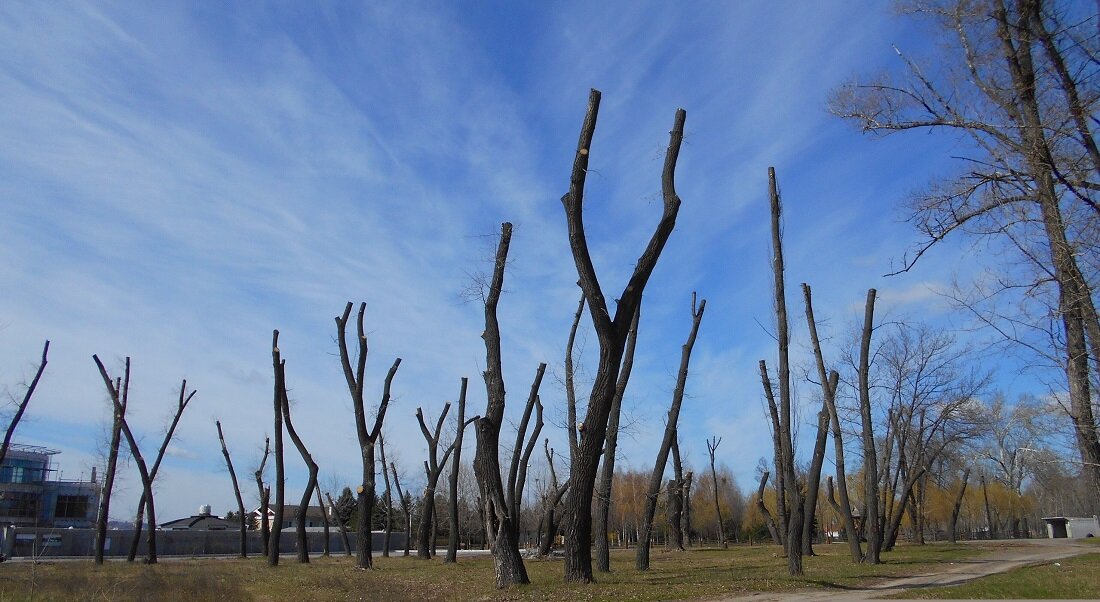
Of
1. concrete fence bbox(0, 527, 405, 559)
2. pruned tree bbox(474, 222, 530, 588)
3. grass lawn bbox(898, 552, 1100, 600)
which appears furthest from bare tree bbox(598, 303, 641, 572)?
concrete fence bbox(0, 527, 405, 559)

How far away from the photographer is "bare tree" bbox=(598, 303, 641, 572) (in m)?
18.7

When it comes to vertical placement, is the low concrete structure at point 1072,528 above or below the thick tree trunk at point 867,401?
below

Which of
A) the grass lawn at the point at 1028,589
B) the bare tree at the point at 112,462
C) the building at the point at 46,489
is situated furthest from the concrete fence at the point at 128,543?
the grass lawn at the point at 1028,589

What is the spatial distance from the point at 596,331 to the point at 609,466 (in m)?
6.82

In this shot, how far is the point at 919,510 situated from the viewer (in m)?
47.1

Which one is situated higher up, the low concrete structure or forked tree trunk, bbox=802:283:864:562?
forked tree trunk, bbox=802:283:864:562

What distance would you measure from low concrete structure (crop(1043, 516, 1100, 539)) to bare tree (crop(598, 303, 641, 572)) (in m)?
54.2

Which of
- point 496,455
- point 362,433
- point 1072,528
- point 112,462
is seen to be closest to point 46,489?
point 112,462

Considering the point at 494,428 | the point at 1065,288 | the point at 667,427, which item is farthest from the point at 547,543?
the point at 1065,288

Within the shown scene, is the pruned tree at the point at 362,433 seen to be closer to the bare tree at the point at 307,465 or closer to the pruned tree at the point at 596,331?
the bare tree at the point at 307,465

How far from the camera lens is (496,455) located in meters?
15.6

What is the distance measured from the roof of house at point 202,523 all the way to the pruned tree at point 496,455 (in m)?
61.0

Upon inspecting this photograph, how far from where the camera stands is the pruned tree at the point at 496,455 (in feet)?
46.6

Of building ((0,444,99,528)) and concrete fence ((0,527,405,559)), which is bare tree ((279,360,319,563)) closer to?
concrete fence ((0,527,405,559))
